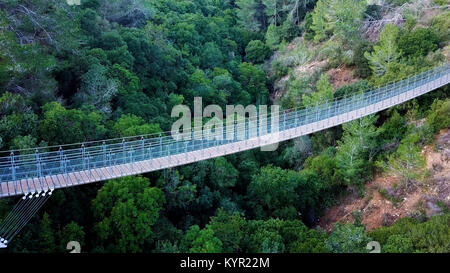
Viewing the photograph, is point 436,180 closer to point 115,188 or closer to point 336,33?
point 115,188

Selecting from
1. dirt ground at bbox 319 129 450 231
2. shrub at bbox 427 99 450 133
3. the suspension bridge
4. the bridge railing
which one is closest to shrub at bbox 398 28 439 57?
shrub at bbox 427 99 450 133

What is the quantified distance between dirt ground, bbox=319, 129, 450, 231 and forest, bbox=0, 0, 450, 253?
0.63 ft

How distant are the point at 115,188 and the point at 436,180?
1036 cm

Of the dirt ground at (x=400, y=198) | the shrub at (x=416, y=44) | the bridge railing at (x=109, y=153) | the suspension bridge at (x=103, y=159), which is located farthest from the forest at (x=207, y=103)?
the bridge railing at (x=109, y=153)

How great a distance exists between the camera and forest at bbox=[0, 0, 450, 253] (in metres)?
13.2

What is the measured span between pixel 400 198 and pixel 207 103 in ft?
34.4

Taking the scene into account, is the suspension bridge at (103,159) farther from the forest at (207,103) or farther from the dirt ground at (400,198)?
the dirt ground at (400,198)

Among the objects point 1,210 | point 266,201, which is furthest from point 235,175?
point 1,210

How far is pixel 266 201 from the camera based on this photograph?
57.2ft

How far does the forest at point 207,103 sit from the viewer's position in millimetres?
13195

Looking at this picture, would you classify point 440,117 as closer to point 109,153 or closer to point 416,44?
point 416,44

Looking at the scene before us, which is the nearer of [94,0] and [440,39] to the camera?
[440,39]

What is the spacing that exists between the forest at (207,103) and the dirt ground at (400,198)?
192 mm

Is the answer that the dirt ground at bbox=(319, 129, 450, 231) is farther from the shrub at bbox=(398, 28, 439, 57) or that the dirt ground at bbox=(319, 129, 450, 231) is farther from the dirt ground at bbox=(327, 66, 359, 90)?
the dirt ground at bbox=(327, 66, 359, 90)
